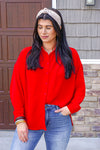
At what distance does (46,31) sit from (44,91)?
1.49 feet

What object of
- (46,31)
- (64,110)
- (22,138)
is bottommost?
(22,138)

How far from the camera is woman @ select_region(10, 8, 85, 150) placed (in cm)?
173

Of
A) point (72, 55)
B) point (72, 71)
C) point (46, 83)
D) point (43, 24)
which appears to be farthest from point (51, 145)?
point (43, 24)

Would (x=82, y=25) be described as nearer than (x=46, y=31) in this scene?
No

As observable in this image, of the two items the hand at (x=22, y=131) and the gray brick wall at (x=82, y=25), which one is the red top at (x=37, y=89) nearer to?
the hand at (x=22, y=131)

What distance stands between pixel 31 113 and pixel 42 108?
3.7 inches

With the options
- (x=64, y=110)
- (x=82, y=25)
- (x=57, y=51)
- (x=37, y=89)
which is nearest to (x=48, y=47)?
(x=57, y=51)

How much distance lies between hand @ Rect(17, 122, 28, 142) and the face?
26.0 inches

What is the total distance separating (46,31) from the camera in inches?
69.0

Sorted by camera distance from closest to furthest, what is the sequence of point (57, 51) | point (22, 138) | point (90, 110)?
point (22, 138) → point (57, 51) → point (90, 110)

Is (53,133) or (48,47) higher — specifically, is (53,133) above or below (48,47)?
below

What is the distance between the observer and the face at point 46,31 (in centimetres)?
173

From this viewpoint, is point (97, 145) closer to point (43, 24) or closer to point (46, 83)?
point (46, 83)

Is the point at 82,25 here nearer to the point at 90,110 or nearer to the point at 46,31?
the point at 90,110
